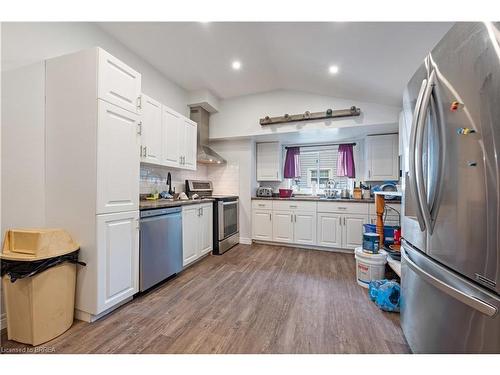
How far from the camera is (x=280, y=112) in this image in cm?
371

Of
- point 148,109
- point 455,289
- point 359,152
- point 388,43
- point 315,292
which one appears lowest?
point 315,292

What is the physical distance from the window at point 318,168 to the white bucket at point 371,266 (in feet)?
6.97

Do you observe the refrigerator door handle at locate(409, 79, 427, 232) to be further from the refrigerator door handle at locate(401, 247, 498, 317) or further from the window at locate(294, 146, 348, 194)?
the window at locate(294, 146, 348, 194)

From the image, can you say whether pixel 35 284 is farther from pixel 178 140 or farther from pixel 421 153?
pixel 421 153

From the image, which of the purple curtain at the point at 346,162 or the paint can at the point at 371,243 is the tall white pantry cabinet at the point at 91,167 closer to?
the paint can at the point at 371,243

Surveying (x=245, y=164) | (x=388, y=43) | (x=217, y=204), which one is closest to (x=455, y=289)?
(x=388, y=43)

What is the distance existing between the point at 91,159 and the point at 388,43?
272 centimetres

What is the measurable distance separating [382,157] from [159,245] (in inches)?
143

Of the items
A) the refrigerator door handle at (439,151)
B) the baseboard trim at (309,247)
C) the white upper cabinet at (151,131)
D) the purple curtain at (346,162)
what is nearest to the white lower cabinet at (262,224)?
the baseboard trim at (309,247)

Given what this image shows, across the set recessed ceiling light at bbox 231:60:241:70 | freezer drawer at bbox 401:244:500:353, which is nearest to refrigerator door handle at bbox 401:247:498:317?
freezer drawer at bbox 401:244:500:353

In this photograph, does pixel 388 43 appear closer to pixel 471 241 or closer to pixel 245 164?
pixel 471 241

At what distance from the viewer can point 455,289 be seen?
2.96 ft

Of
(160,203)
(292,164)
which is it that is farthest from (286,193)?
(160,203)

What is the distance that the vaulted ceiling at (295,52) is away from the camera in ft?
6.22
